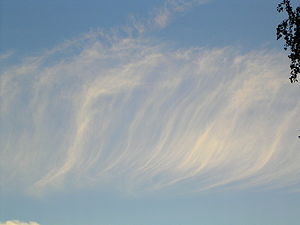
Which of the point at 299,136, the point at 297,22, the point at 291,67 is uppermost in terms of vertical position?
the point at 297,22

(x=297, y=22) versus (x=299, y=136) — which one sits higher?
(x=297, y=22)

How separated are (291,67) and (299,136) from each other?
5431 mm

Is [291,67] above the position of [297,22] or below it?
below

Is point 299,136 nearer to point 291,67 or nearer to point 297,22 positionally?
point 291,67

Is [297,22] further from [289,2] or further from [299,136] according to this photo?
[299,136]

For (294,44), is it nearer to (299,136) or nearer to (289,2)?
(289,2)

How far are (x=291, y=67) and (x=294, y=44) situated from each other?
1.79 meters

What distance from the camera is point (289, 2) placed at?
32.7 m

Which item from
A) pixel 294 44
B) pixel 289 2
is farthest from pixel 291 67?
pixel 289 2

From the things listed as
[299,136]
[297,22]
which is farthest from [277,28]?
[299,136]

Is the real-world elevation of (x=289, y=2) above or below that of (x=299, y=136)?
above

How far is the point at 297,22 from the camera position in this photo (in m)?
32.2

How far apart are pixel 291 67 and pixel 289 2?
5.09 m

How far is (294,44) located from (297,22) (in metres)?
1.68
